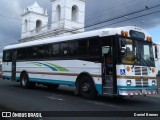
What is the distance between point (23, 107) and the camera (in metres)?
10.7

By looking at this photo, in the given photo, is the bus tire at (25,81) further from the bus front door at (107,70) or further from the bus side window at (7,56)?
the bus front door at (107,70)

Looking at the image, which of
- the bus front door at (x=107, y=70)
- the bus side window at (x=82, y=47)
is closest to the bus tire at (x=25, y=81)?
the bus side window at (x=82, y=47)

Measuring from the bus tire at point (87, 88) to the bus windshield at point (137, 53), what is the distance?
2.21 metres

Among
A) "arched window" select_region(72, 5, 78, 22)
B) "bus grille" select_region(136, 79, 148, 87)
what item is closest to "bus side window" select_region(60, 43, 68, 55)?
"bus grille" select_region(136, 79, 148, 87)

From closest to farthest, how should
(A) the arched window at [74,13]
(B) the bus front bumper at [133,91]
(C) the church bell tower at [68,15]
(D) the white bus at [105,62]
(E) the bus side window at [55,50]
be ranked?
(B) the bus front bumper at [133,91], (D) the white bus at [105,62], (E) the bus side window at [55,50], (C) the church bell tower at [68,15], (A) the arched window at [74,13]

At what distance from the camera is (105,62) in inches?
491

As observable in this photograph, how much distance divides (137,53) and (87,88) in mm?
3033

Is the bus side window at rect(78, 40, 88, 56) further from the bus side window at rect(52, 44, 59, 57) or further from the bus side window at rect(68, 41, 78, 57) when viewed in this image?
the bus side window at rect(52, 44, 59, 57)

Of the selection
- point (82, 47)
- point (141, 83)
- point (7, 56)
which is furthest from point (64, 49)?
point (7, 56)

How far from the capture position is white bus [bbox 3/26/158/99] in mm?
11914

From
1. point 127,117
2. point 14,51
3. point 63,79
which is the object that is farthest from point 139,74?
point 14,51

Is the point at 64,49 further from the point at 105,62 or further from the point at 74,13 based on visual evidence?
the point at 74,13

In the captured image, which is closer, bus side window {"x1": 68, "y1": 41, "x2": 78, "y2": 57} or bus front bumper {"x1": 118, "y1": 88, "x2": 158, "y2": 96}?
bus front bumper {"x1": 118, "y1": 88, "x2": 158, "y2": 96}

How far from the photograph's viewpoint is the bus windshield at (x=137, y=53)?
12078 mm
